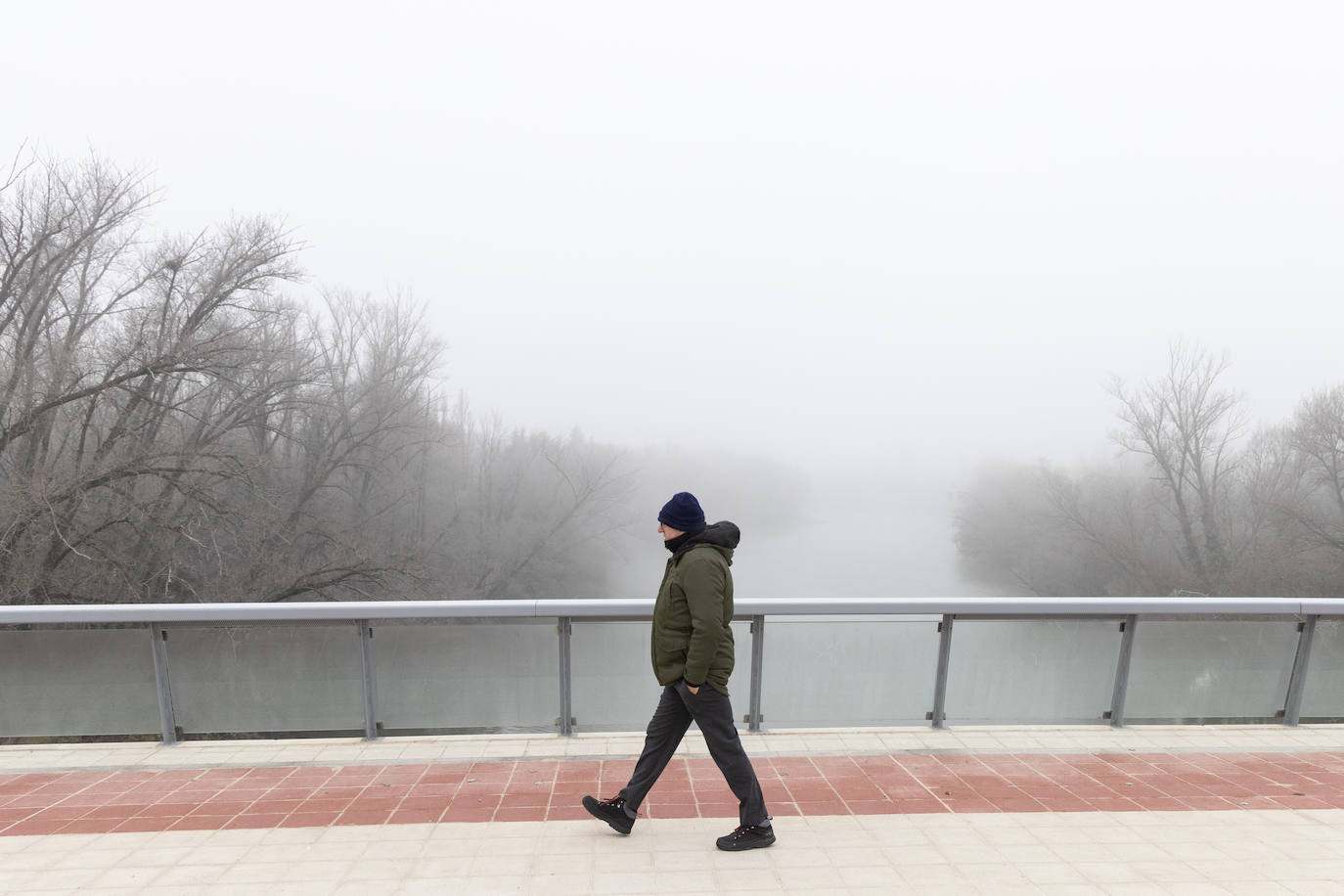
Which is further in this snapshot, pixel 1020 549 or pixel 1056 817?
pixel 1020 549

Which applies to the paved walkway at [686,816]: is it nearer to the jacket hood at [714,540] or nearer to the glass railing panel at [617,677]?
the glass railing panel at [617,677]

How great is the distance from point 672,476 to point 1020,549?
23.3 m

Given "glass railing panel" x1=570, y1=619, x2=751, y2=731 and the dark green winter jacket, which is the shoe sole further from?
"glass railing panel" x1=570, y1=619, x2=751, y2=731

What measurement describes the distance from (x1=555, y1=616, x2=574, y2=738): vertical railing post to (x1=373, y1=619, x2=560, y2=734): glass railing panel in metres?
0.04

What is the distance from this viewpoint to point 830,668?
510 cm

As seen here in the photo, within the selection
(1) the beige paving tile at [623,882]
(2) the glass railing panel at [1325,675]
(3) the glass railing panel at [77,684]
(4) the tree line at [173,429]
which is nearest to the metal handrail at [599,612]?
(3) the glass railing panel at [77,684]

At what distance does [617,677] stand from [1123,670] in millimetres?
3498

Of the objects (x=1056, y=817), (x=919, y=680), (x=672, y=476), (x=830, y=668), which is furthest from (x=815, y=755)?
(x=672, y=476)

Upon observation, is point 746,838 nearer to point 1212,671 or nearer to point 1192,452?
point 1212,671

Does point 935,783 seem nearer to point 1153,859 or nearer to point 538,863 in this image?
point 1153,859

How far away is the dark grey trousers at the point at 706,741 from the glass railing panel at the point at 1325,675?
4.50 m

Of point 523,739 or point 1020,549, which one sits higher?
point 523,739

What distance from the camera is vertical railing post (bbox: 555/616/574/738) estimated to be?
493 cm

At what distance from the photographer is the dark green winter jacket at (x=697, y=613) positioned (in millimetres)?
3326
